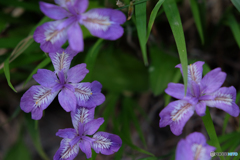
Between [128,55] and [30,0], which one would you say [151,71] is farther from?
[30,0]

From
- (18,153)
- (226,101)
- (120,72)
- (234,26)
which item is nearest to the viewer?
(226,101)

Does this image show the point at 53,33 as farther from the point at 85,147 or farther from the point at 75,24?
the point at 85,147

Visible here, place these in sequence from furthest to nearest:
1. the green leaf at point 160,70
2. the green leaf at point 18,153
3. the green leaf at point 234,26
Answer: the green leaf at point 18,153
the green leaf at point 160,70
the green leaf at point 234,26

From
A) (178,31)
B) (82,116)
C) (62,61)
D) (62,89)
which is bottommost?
(82,116)

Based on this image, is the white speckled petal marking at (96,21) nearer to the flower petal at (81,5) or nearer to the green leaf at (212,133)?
the flower petal at (81,5)

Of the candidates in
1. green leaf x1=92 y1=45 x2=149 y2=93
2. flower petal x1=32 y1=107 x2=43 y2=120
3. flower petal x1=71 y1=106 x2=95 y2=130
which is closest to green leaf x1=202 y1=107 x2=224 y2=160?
flower petal x1=71 y1=106 x2=95 y2=130

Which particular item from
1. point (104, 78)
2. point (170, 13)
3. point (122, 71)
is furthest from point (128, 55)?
point (170, 13)

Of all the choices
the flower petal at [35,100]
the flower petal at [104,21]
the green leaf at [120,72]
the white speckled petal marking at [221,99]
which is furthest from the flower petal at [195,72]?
the green leaf at [120,72]

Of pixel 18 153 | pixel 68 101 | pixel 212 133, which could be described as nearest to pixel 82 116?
pixel 68 101
